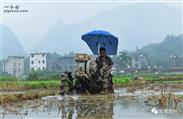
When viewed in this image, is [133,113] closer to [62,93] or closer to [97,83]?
[97,83]

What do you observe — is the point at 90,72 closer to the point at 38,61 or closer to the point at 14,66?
the point at 38,61

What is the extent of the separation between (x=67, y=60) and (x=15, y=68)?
15.2 m

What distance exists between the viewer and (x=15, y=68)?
3935 inches

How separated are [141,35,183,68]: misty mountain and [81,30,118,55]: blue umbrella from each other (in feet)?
266

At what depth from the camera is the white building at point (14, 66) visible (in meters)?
99.9

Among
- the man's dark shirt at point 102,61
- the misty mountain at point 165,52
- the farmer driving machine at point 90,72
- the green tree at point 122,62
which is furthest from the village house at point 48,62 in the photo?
the man's dark shirt at point 102,61

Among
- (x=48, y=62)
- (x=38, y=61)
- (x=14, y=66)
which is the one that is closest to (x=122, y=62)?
(x=38, y=61)

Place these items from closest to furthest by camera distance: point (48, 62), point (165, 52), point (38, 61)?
point (38, 61) < point (48, 62) < point (165, 52)

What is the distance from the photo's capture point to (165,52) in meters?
114

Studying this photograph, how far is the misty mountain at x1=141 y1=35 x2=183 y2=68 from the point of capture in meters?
98.8

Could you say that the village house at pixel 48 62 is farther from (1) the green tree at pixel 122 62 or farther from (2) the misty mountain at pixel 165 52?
(2) the misty mountain at pixel 165 52

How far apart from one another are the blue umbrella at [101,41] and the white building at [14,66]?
283ft

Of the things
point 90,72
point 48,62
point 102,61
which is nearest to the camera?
point 102,61

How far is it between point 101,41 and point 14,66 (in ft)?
285
